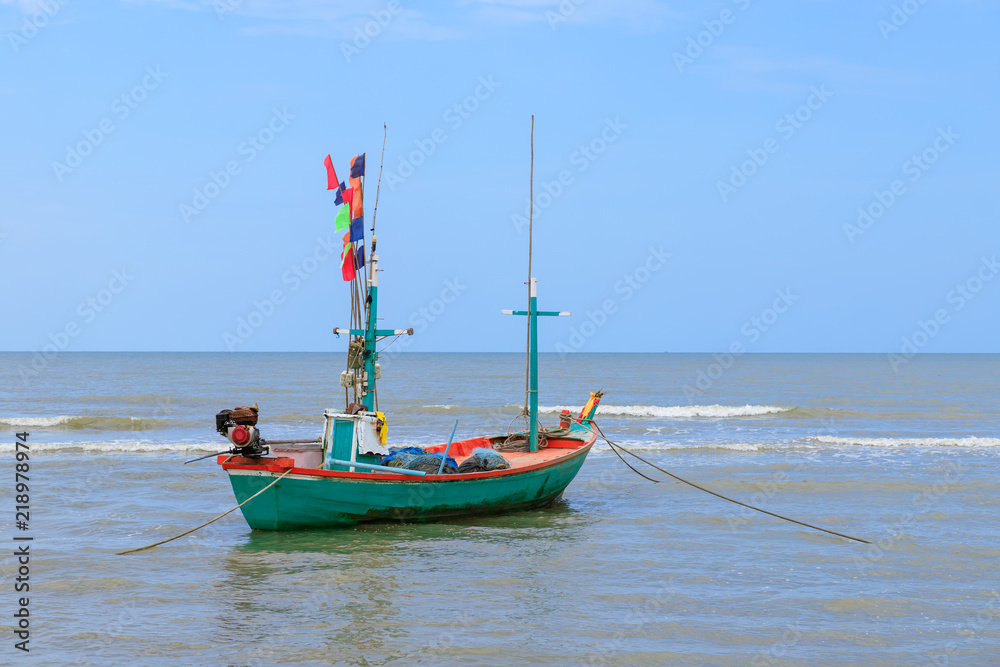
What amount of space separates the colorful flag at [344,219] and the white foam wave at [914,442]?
61.6ft

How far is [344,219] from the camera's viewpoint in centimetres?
1399

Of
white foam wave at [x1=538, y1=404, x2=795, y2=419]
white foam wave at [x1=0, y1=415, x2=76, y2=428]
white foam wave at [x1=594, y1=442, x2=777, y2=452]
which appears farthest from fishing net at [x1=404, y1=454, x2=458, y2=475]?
white foam wave at [x1=538, y1=404, x2=795, y2=419]

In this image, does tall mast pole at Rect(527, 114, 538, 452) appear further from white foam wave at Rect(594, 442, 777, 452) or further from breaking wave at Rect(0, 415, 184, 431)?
breaking wave at Rect(0, 415, 184, 431)

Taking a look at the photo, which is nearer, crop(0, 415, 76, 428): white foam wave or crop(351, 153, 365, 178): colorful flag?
crop(351, 153, 365, 178): colorful flag

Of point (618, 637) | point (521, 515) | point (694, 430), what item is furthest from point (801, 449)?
point (618, 637)

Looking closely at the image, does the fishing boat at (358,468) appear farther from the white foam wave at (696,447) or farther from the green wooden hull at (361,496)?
the white foam wave at (696,447)

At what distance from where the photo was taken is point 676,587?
10.9 meters

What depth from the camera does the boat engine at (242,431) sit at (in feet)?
41.2

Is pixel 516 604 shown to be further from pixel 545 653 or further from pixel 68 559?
pixel 68 559

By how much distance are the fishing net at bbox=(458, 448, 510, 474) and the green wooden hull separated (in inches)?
14.5

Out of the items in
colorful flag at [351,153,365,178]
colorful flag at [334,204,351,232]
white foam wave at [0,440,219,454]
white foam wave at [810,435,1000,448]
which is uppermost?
colorful flag at [351,153,365,178]

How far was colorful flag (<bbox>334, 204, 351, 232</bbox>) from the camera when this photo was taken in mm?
13953

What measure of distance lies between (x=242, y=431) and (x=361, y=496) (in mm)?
2003

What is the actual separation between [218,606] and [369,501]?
3570 millimetres
